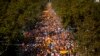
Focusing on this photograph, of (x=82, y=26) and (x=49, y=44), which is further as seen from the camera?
(x=49, y=44)

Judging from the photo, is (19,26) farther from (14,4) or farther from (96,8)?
(96,8)

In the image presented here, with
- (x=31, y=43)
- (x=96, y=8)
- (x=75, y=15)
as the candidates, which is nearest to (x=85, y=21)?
(x=96, y=8)

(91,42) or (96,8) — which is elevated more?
(96,8)

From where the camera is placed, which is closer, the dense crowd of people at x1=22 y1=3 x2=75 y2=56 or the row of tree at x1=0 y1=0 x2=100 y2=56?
the row of tree at x1=0 y1=0 x2=100 y2=56

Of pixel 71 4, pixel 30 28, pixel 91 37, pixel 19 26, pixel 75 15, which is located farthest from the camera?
pixel 30 28

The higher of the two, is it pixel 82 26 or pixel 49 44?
pixel 82 26

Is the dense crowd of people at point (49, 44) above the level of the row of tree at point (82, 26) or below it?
below

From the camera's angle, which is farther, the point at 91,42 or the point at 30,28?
the point at 30,28

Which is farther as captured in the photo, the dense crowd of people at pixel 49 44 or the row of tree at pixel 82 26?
the dense crowd of people at pixel 49 44

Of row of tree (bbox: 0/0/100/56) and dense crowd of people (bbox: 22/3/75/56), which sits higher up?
row of tree (bbox: 0/0/100/56)

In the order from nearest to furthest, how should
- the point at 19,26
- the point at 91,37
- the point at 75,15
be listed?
the point at 91,37
the point at 19,26
the point at 75,15

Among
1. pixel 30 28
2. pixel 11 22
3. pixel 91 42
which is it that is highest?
pixel 11 22
